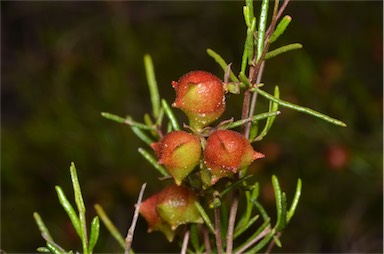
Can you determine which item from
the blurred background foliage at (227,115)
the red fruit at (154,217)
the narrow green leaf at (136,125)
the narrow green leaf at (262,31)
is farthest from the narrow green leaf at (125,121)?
the blurred background foliage at (227,115)

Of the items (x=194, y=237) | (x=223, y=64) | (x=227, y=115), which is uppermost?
(x=223, y=64)

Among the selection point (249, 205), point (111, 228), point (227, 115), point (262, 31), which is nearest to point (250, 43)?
point (262, 31)

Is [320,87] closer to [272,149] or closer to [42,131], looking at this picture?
[272,149]

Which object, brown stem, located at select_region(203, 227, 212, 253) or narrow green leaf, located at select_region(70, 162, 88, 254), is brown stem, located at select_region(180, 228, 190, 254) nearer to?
brown stem, located at select_region(203, 227, 212, 253)

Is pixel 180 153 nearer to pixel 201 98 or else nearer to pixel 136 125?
pixel 201 98

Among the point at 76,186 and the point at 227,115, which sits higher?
the point at 76,186

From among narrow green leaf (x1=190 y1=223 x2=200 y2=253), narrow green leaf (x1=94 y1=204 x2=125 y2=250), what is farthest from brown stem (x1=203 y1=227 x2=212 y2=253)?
narrow green leaf (x1=94 y1=204 x2=125 y2=250)
